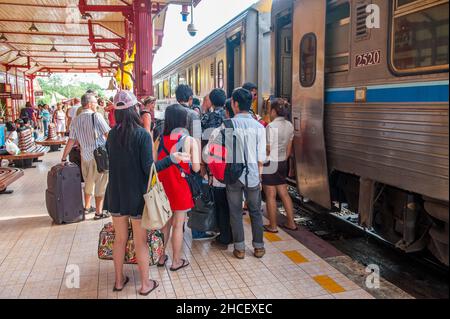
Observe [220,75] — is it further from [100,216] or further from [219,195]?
[219,195]

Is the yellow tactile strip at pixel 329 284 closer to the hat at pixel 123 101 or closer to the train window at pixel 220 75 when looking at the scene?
the hat at pixel 123 101

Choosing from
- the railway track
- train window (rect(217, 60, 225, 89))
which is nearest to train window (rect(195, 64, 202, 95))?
train window (rect(217, 60, 225, 89))

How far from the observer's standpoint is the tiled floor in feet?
11.2

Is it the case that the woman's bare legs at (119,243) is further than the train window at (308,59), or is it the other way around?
the train window at (308,59)

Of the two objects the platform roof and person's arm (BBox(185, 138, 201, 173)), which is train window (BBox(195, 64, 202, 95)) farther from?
person's arm (BBox(185, 138, 201, 173))

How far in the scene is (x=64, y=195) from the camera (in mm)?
5242

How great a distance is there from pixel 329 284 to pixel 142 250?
1.65m

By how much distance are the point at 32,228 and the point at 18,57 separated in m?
21.6

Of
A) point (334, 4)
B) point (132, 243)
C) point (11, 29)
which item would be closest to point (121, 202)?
point (132, 243)

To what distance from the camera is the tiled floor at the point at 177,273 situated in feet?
11.2

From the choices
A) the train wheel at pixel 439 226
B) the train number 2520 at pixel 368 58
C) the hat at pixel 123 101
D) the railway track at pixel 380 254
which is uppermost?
the train number 2520 at pixel 368 58

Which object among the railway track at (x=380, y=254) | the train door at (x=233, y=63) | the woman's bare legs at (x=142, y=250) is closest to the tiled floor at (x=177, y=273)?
the woman's bare legs at (x=142, y=250)

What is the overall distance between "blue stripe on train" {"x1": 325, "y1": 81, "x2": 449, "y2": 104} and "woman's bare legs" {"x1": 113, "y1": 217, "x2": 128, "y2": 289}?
8.02 ft
